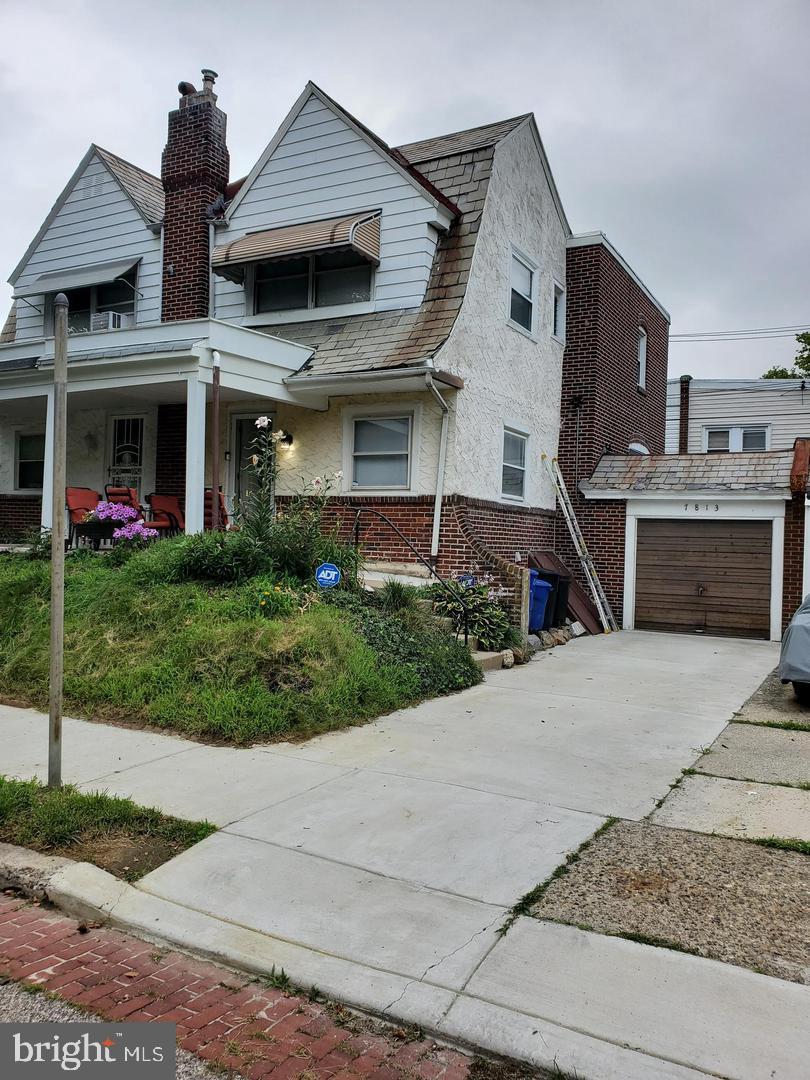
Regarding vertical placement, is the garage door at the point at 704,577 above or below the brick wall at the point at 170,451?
below

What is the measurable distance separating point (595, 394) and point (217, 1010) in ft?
46.5

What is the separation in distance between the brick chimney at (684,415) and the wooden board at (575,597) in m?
10.1

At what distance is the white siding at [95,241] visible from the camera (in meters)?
14.8

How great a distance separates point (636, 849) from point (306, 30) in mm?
10931

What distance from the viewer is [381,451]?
12.4m

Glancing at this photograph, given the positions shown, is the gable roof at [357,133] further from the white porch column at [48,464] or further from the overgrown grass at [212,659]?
the overgrown grass at [212,659]

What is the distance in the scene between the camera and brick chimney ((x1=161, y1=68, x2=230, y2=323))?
1424cm

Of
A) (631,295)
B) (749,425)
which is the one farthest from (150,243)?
(749,425)

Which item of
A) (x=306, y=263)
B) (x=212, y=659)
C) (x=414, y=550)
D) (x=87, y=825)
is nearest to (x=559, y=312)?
(x=306, y=263)

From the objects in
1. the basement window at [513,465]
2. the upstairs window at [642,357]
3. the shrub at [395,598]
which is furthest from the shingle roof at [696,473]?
the shrub at [395,598]

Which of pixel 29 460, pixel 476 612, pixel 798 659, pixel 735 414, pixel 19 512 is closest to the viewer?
pixel 798 659

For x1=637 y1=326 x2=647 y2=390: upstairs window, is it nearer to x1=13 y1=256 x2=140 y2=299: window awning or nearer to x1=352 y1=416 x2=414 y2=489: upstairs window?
x1=352 y1=416 x2=414 y2=489: upstairs window

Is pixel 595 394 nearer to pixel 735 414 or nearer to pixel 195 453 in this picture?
pixel 195 453

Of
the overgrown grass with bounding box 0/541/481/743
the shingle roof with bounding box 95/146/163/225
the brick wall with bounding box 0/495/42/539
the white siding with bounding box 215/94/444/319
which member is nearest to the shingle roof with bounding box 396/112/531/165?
the white siding with bounding box 215/94/444/319
